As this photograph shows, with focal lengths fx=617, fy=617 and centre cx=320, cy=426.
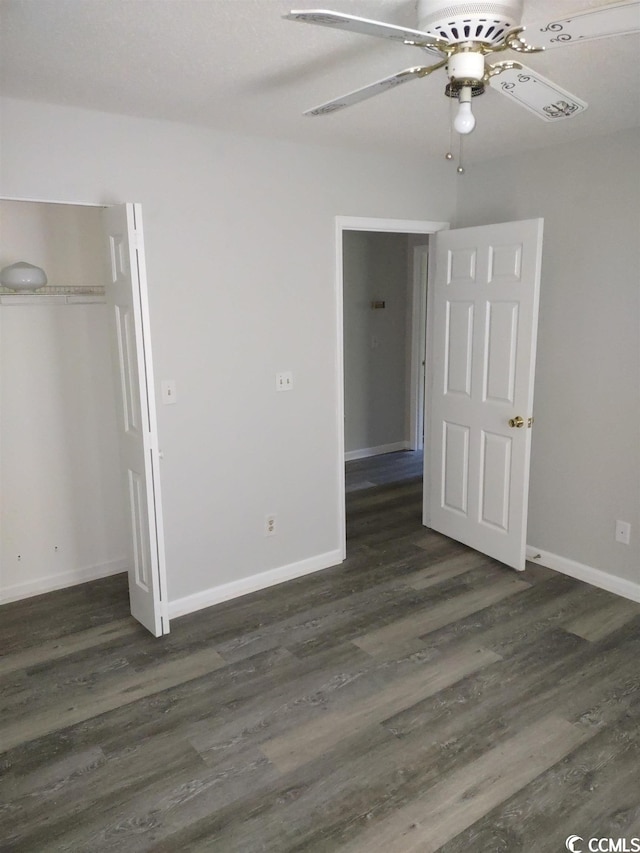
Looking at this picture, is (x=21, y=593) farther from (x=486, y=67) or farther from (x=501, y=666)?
(x=486, y=67)

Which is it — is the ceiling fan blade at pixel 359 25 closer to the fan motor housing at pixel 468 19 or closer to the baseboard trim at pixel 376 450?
the fan motor housing at pixel 468 19

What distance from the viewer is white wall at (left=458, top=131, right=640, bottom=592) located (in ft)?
10.8

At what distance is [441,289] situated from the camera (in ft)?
13.3

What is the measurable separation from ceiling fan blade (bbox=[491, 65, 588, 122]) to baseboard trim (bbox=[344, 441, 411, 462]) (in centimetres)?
469

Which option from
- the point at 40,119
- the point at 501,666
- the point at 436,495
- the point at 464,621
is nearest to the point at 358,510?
the point at 436,495

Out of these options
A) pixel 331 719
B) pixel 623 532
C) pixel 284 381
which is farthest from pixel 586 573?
pixel 284 381

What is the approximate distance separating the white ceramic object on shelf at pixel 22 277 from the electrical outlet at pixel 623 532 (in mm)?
3457

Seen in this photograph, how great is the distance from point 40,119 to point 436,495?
10.6ft

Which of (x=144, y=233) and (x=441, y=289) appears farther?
(x=441, y=289)

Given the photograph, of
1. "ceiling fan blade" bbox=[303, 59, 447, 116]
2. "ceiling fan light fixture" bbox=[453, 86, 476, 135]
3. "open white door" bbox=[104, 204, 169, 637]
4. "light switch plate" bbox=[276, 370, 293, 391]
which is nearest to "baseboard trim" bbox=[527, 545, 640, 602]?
"light switch plate" bbox=[276, 370, 293, 391]

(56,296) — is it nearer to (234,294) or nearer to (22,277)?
(22,277)

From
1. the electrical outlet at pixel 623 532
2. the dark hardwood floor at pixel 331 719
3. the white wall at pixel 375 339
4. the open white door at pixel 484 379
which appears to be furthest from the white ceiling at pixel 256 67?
the white wall at pixel 375 339

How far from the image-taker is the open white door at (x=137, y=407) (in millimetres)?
2750

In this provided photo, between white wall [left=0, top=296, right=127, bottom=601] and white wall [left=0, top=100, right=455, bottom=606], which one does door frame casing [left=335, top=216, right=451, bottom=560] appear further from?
white wall [left=0, top=296, right=127, bottom=601]
